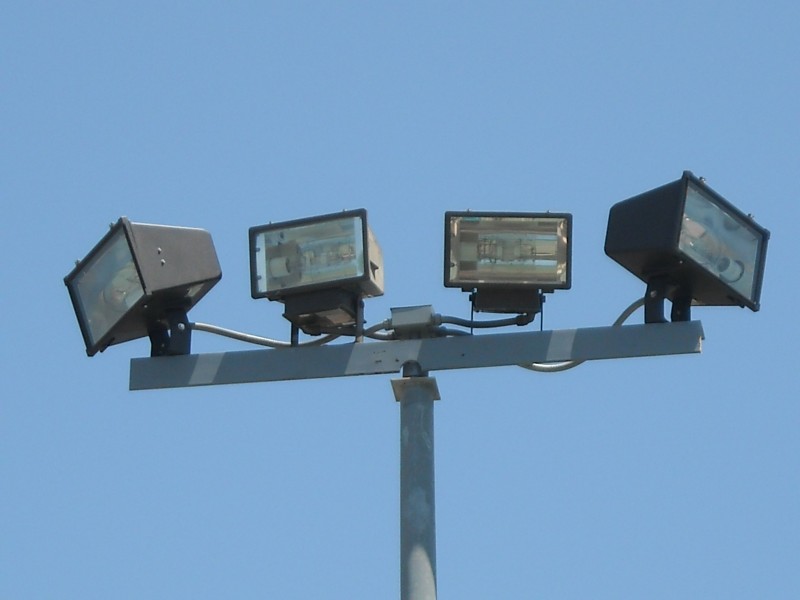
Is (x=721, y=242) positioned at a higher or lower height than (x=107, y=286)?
higher

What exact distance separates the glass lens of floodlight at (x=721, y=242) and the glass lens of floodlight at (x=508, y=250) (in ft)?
1.46

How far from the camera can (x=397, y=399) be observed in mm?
6875

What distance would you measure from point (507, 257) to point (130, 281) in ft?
4.48

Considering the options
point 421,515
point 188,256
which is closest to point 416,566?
point 421,515

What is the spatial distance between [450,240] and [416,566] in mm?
1158

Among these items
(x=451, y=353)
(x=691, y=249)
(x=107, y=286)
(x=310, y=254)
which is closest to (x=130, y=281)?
(x=107, y=286)

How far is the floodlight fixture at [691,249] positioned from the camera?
22.7 ft

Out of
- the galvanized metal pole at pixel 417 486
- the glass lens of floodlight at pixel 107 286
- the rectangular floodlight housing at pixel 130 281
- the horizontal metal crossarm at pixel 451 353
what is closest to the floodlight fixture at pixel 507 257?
the horizontal metal crossarm at pixel 451 353

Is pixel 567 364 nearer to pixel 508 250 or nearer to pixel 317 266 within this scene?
pixel 508 250

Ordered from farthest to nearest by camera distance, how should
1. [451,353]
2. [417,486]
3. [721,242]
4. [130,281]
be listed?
[130,281]
[721,242]
[451,353]
[417,486]

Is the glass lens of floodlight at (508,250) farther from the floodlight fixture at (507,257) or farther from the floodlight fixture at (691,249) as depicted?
the floodlight fixture at (691,249)

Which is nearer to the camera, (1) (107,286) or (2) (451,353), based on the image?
(2) (451,353)

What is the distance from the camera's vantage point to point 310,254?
279 inches

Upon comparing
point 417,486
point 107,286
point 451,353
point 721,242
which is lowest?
point 417,486
